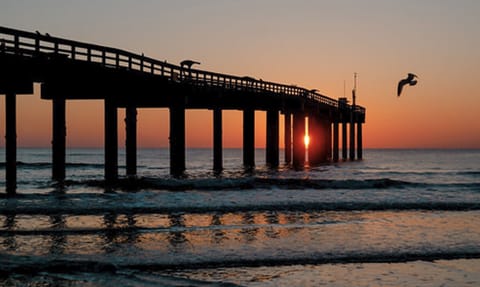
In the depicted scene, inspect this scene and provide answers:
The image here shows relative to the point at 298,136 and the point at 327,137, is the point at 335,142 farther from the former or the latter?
the point at 298,136

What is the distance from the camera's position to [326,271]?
11.5 metres

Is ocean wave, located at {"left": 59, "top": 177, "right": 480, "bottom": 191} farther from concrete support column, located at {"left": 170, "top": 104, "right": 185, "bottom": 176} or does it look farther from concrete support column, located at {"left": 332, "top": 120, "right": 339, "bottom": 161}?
concrete support column, located at {"left": 332, "top": 120, "right": 339, "bottom": 161}

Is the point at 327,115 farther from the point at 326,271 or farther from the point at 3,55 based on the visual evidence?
the point at 326,271

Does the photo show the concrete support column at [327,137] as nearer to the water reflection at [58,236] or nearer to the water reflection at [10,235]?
the water reflection at [58,236]

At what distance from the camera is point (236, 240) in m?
14.7

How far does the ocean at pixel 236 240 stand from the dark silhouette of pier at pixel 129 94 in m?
3.88

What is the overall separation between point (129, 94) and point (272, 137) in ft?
75.1

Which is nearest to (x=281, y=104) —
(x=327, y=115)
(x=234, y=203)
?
(x=327, y=115)

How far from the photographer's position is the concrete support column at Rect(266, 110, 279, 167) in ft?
167

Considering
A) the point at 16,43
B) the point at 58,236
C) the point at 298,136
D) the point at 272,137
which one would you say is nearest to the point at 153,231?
the point at 58,236

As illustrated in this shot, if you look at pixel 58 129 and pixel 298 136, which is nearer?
pixel 58 129

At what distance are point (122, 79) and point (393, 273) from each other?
19.8 meters

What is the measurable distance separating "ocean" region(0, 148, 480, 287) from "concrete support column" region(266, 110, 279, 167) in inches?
947

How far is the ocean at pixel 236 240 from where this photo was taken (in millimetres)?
11055
